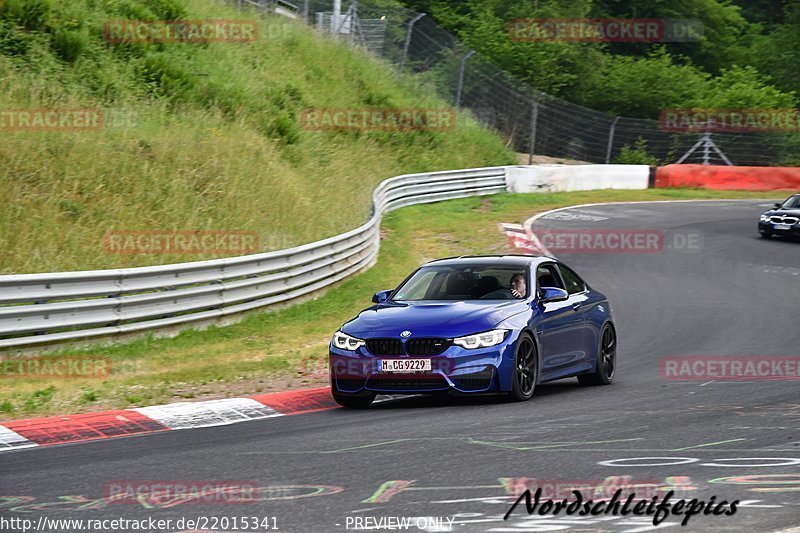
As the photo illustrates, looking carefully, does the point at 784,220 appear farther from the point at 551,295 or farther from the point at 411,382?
the point at 411,382

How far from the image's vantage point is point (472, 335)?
10.4m

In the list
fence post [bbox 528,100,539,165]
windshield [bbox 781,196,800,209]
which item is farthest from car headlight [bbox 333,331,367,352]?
fence post [bbox 528,100,539,165]

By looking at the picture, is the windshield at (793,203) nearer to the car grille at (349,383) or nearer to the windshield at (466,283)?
the windshield at (466,283)

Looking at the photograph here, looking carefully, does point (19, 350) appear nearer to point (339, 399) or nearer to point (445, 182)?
point (339, 399)

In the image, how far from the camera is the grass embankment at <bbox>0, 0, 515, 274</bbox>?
20.3 m

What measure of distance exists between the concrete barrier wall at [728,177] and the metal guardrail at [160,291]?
2173 centimetres

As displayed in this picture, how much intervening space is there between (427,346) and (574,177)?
3133 centimetres

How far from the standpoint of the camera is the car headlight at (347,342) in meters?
10.6

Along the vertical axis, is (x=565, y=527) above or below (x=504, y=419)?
above

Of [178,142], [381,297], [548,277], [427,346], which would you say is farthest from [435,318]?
[178,142]

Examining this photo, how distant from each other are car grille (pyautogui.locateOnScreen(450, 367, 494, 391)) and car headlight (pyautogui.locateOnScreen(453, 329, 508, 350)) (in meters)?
0.22

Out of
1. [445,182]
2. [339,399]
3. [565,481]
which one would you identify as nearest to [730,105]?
[445,182]

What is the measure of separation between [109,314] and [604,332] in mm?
6339

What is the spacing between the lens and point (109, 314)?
1499 cm
